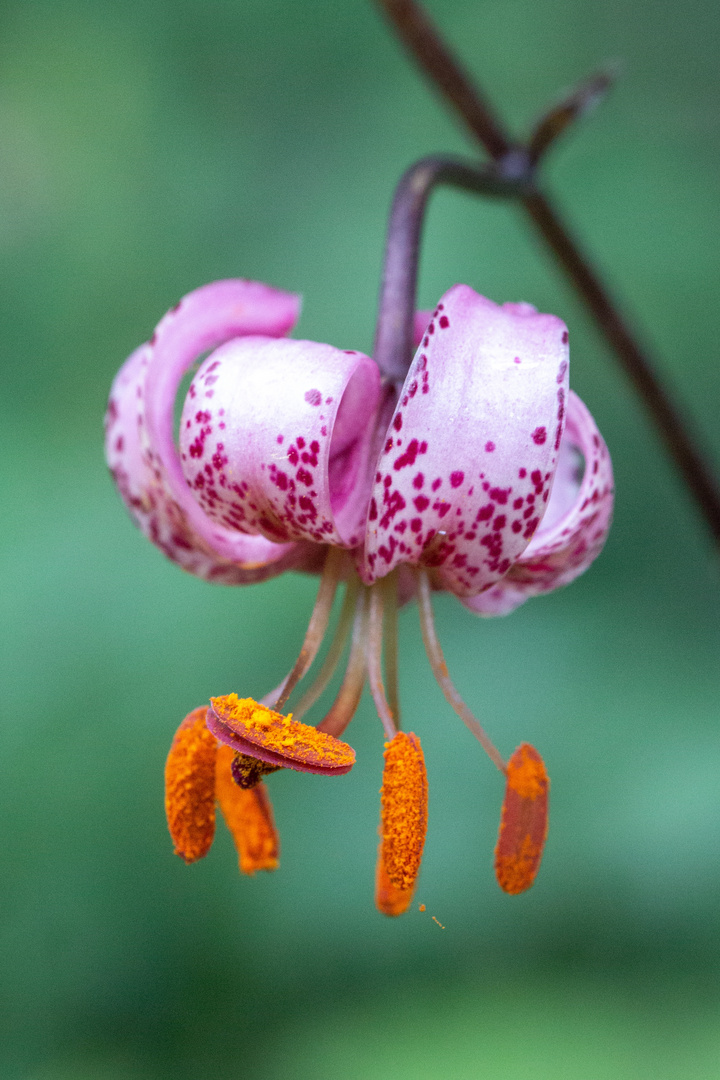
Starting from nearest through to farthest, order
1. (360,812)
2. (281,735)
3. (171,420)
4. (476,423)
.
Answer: (476,423) < (281,735) < (171,420) < (360,812)

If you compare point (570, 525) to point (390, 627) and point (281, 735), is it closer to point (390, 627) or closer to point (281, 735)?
point (390, 627)

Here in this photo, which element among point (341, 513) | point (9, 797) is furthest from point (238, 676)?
point (341, 513)

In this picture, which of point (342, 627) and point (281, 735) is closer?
point (281, 735)

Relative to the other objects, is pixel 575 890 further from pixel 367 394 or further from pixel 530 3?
pixel 530 3

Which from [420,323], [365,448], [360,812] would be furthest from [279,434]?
[360,812]

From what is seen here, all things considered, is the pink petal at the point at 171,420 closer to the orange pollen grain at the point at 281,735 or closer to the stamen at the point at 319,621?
the stamen at the point at 319,621

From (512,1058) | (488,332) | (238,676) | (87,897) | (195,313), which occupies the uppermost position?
(195,313)
